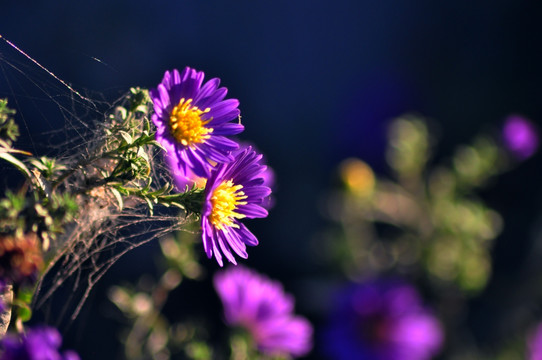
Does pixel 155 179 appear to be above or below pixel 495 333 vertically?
below

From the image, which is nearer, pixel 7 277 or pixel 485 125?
pixel 7 277

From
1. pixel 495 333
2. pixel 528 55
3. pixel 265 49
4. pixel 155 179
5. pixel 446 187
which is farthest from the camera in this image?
pixel 528 55

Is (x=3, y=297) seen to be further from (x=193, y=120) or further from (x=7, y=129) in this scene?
(x=193, y=120)

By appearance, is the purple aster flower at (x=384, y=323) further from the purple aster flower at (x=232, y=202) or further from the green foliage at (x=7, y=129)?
the green foliage at (x=7, y=129)

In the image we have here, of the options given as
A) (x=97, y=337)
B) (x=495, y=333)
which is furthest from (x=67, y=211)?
(x=495, y=333)

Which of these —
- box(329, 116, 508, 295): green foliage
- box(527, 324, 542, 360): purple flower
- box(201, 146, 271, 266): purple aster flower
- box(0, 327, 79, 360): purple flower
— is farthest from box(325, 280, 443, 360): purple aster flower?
box(0, 327, 79, 360): purple flower

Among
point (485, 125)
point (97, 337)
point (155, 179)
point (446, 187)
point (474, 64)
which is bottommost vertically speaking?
point (155, 179)

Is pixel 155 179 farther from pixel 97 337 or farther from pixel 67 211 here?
pixel 97 337

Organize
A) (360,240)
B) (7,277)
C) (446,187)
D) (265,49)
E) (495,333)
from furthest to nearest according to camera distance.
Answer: (265,49) → (495,333) → (360,240) → (446,187) → (7,277)
